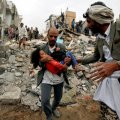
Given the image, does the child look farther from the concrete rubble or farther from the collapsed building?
the collapsed building

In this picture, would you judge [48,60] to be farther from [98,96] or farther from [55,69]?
[98,96]

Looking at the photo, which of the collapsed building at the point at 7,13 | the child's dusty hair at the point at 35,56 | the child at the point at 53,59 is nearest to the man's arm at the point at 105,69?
the child at the point at 53,59

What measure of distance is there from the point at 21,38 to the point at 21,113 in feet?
27.5

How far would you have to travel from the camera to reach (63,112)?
220 inches

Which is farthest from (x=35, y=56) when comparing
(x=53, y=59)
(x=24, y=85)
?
(x=24, y=85)

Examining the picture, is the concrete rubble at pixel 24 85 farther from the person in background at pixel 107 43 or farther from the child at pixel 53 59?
the person in background at pixel 107 43

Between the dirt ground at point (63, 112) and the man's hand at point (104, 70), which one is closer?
the man's hand at point (104, 70)

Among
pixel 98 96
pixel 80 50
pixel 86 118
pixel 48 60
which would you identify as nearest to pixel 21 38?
pixel 80 50

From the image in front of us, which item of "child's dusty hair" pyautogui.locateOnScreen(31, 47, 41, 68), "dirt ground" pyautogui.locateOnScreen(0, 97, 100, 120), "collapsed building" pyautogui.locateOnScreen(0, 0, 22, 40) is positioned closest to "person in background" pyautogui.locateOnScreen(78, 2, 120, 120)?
"child's dusty hair" pyautogui.locateOnScreen(31, 47, 41, 68)

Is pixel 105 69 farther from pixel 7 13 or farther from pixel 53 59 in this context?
pixel 7 13

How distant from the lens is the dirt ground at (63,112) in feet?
17.6

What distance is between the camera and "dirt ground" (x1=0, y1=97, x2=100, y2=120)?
538 centimetres

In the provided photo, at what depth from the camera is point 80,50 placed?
506 inches

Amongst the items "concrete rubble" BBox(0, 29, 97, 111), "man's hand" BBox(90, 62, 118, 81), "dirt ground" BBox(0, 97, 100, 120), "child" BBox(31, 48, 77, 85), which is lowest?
"concrete rubble" BBox(0, 29, 97, 111)
